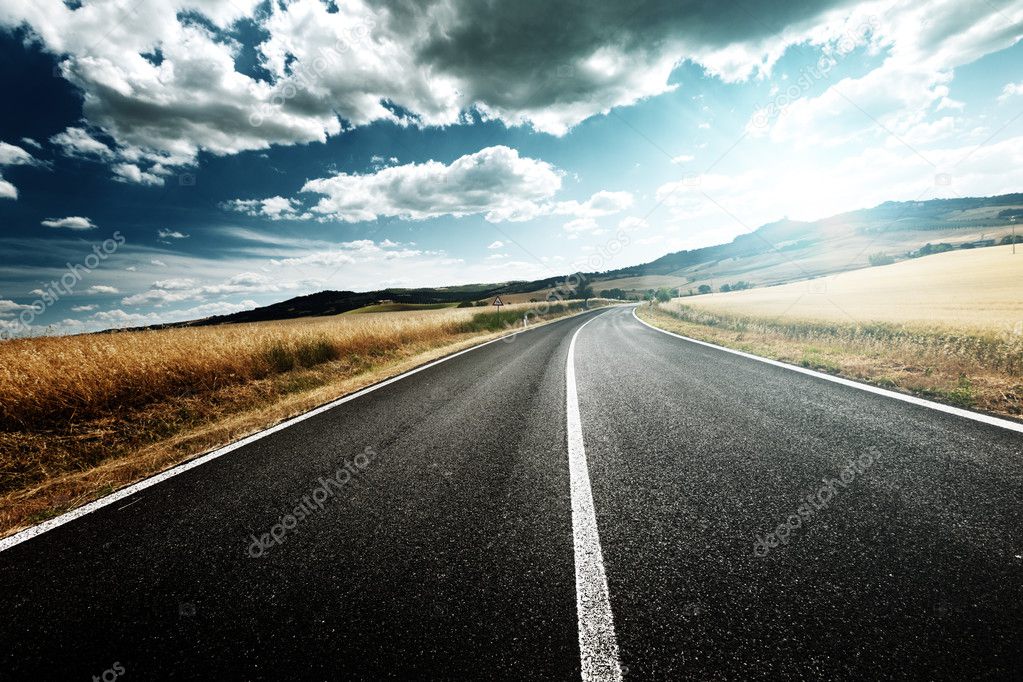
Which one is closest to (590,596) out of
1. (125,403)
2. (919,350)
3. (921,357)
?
(125,403)

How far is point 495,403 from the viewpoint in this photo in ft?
21.1

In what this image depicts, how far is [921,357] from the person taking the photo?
7.43 meters

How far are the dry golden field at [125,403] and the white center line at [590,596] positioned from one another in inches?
183

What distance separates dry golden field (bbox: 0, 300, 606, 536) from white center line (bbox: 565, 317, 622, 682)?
15.2 ft

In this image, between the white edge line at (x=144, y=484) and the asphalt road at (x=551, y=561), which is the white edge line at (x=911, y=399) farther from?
the white edge line at (x=144, y=484)

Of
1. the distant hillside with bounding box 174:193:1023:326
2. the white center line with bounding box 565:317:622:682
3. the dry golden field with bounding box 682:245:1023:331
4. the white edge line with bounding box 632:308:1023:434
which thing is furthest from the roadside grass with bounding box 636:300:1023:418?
the distant hillside with bounding box 174:193:1023:326

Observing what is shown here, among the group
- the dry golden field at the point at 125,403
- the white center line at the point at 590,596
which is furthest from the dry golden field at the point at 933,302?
the dry golden field at the point at 125,403

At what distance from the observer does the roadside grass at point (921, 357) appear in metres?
5.25

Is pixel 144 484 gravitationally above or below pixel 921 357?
above

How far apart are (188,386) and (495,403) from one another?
636 centimetres

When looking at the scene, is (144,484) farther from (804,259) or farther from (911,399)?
(804,259)

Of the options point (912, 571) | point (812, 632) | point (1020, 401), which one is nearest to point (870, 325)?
point (1020, 401)

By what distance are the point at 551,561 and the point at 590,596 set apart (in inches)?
14.8

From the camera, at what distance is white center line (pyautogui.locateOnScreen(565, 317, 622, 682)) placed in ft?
5.68
